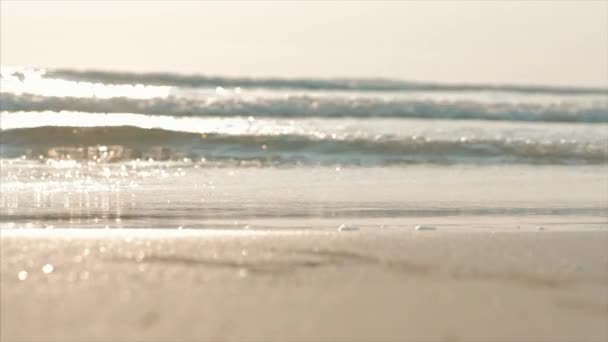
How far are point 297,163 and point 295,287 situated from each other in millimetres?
5293

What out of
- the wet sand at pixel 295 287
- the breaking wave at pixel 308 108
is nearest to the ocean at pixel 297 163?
the breaking wave at pixel 308 108

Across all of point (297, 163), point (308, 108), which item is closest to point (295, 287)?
point (297, 163)

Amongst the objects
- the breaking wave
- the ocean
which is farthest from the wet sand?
the breaking wave

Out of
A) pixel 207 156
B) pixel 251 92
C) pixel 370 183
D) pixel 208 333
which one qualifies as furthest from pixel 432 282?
pixel 251 92

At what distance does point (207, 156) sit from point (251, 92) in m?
11.1

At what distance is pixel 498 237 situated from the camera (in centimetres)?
499

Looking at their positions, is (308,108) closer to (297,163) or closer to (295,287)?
(297,163)

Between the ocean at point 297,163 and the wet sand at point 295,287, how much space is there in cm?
80

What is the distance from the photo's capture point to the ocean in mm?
5828

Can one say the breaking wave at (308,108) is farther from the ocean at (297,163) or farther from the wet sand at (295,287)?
the wet sand at (295,287)

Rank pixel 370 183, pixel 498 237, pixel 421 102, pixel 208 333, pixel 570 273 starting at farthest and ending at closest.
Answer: pixel 421 102 → pixel 370 183 → pixel 498 237 → pixel 570 273 → pixel 208 333

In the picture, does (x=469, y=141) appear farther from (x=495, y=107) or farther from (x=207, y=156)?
(x=495, y=107)

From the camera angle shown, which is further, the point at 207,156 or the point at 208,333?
the point at 207,156

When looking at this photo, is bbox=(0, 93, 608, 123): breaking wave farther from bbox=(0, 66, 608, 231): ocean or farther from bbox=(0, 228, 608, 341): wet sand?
bbox=(0, 228, 608, 341): wet sand
